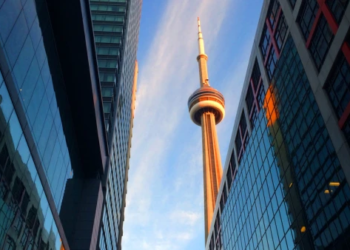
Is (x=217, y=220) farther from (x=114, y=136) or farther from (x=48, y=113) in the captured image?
(x=48, y=113)

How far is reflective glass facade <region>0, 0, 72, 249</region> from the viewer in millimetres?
20031

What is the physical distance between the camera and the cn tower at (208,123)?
11575cm

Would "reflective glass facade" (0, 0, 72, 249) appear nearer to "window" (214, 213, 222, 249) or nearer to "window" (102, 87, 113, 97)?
"window" (102, 87, 113, 97)

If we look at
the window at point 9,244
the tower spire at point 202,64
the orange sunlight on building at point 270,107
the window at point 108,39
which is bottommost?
the window at point 9,244

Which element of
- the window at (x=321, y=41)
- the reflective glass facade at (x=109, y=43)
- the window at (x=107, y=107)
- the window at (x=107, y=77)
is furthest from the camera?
the window at (x=107, y=77)

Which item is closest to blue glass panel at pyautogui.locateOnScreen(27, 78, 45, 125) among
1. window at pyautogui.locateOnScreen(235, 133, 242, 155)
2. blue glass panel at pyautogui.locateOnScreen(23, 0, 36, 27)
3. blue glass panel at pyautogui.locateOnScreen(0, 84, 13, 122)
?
blue glass panel at pyautogui.locateOnScreen(0, 84, 13, 122)

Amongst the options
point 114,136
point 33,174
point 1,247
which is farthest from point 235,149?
point 1,247

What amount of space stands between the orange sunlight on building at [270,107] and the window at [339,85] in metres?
9.54

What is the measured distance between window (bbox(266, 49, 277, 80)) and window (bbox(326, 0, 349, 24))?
12233mm

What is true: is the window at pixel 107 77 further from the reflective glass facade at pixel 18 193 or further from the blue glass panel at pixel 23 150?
the blue glass panel at pixel 23 150

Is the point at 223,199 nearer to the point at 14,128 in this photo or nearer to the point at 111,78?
the point at 111,78

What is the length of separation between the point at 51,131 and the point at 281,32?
22514 millimetres

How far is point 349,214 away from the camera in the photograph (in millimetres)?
23703

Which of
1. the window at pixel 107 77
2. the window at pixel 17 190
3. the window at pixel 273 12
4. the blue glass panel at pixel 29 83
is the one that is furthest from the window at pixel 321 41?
the window at pixel 107 77
